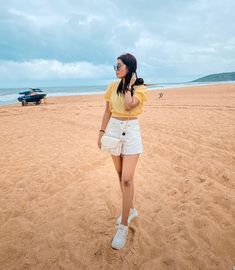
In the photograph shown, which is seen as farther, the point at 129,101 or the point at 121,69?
the point at 121,69

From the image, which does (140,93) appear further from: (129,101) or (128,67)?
(128,67)

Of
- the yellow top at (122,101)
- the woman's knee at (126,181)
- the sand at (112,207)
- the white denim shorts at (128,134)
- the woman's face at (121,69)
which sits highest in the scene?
the woman's face at (121,69)

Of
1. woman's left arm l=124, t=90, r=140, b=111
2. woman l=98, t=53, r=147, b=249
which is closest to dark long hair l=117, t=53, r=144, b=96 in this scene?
woman l=98, t=53, r=147, b=249

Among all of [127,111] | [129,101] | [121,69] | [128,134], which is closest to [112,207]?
[128,134]

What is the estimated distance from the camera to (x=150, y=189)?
4516 mm

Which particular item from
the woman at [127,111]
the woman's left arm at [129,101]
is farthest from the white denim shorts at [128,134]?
the woman's left arm at [129,101]

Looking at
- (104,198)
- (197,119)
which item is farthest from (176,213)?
(197,119)

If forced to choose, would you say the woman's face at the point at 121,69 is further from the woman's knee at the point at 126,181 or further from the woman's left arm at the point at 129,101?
the woman's knee at the point at 126,181

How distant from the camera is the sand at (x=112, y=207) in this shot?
2854 mm

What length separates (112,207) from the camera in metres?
3.96

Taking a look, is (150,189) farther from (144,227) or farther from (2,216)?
(2,216)

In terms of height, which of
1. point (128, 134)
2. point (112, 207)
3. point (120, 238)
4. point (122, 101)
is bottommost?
point (112, 207)

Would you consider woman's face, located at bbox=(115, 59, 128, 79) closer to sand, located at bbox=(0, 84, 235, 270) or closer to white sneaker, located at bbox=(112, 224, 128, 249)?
white sneaker, located at bbox=(112, 224, 128, 249)

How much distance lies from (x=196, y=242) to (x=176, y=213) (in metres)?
0.65
